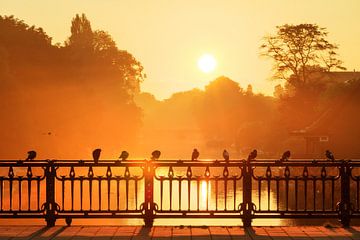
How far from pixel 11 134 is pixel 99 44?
31874mm

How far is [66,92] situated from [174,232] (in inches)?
2349

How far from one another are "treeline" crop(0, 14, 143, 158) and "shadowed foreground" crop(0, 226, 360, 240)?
42.1m

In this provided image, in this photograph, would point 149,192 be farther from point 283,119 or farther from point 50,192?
point 283,119

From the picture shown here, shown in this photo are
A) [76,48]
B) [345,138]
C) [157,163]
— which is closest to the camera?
[157,163]

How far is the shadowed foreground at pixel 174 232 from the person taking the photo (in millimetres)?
12547

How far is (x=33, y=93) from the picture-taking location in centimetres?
6619

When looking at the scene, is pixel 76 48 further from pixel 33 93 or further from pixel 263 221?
pixel 263 221

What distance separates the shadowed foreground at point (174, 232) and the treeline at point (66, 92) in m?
42.1

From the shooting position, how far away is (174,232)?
42.5 feet

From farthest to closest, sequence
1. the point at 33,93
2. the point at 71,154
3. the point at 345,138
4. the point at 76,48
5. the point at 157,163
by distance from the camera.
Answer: the point at 76,48 < the point at 71,154 < the point at 33,93 < the point at 345,138 < the point at 157,163

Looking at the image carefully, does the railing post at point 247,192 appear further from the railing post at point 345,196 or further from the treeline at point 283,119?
the treeline at point 283,119

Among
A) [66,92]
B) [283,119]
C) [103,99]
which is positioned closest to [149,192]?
[66,92]

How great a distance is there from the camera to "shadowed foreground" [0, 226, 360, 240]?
1255cm

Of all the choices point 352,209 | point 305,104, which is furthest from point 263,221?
point 305,104
